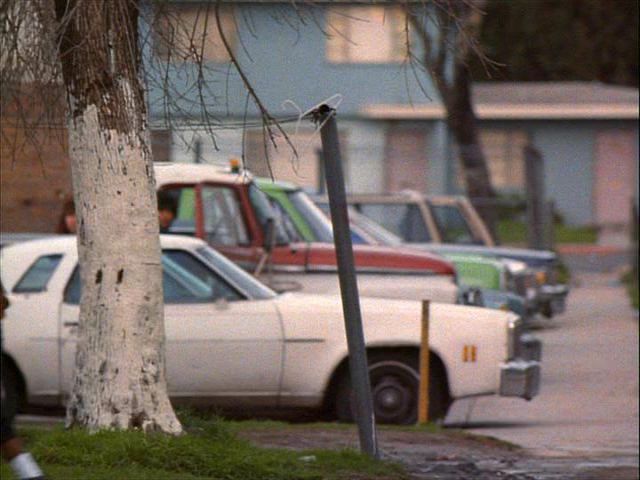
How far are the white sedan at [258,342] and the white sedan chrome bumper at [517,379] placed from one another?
0.01m

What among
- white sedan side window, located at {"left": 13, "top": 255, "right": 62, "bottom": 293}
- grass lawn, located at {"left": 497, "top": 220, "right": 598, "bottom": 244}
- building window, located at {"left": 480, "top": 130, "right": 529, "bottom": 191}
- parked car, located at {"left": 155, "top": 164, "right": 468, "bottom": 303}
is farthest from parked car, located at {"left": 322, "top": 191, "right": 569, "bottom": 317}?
building window, located at {"left": 480, "top": 130, "right": 529, "bottom": 191}

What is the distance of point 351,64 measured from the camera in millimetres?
41719

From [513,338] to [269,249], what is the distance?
301 cm

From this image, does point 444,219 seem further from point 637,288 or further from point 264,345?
point 264,345

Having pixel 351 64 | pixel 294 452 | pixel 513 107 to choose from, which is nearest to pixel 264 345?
pixel 294 452

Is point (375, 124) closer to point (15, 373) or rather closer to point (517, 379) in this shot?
point (517, 379)

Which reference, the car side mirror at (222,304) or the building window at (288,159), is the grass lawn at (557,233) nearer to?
the building window at (288,159)

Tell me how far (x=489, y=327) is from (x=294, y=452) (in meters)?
3.18

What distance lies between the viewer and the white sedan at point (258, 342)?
12477mm

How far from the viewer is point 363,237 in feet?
56.7

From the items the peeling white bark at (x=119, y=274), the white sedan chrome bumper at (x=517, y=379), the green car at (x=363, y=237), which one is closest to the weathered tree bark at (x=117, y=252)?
the peeling white bark at (x=119, y=274)

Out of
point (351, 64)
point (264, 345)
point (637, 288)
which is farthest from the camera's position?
point (351, 64)

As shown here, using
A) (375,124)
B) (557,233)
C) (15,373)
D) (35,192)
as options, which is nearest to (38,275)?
(15,373)

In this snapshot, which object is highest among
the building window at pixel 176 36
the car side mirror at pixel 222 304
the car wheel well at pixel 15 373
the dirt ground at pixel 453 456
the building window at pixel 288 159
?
the building window at pixel 288 159
